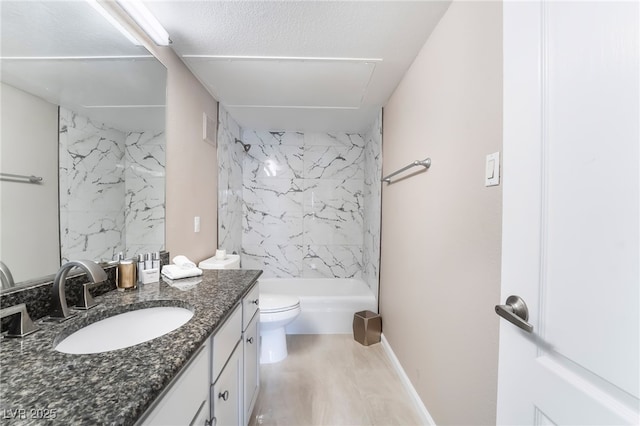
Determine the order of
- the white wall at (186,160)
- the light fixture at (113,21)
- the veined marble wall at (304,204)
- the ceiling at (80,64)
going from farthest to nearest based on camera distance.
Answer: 1. the veined marble wall at (304,204)
2. the white wall at (186,160)
3. the light fixture at (113,21)
4. the ceiling at (80,64)

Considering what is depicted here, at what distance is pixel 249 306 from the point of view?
4.38 ft

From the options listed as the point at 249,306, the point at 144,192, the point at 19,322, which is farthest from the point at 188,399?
the point at 144,192

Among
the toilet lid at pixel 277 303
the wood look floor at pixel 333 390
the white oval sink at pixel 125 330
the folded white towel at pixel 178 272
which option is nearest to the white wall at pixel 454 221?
the wood look floor at pixel 333 390

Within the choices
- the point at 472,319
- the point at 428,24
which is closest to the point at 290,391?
the point at 472,319

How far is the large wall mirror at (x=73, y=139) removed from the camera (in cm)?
78

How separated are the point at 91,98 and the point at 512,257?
5.24 ft

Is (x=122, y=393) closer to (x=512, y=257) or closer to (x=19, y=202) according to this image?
(x=19, y=202)

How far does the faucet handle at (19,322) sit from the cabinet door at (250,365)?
2.46 feet

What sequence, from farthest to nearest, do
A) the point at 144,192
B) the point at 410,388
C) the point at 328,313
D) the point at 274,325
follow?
the point at 328,313 < the point at 274,325 < the point at 410,388 < the point at 144,192

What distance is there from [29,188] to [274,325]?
5.36 feet

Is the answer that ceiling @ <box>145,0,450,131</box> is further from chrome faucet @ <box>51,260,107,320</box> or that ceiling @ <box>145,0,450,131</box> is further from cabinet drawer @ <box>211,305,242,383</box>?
cabinet drawer @ <box>211,305,242,383</box>

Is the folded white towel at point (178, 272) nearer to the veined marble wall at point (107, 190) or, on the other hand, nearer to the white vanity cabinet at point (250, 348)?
the veined marble wall at point (107, 190)

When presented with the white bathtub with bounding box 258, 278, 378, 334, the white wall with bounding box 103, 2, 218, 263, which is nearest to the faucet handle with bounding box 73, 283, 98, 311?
the white wall with bounding box 103, 2, 218, 263

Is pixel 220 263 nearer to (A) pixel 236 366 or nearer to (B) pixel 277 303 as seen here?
(B) pixel 277 303
